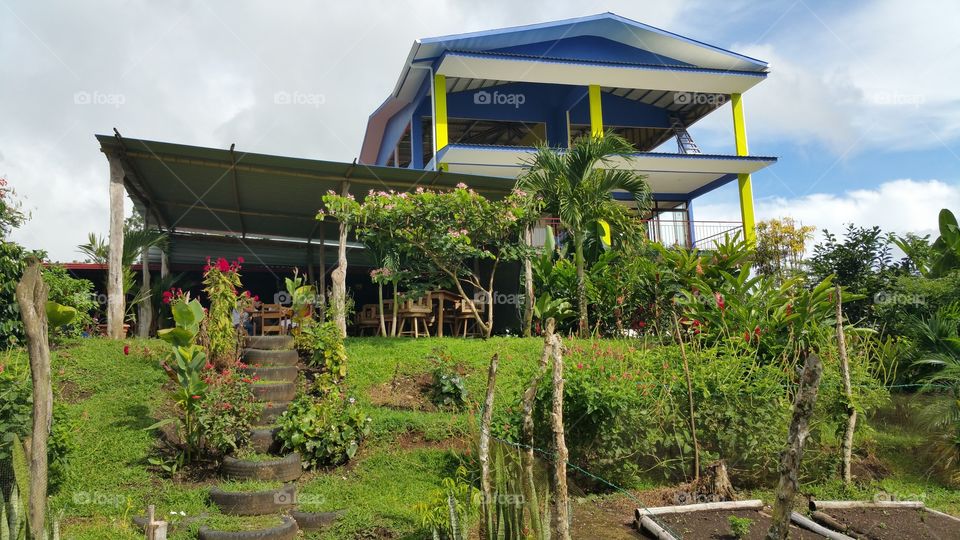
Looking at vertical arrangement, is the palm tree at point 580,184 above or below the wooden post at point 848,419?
above

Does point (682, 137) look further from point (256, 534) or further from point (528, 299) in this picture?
point (256, 534)

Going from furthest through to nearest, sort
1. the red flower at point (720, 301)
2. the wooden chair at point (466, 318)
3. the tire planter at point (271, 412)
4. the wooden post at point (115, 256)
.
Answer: the wooden chair at point (466, 318), the wooden post at point (115, 256), the red flower at point (720, 301), the tire planter at point (271, 412)

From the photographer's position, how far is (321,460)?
7.07m

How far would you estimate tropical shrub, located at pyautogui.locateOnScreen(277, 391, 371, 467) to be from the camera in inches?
275

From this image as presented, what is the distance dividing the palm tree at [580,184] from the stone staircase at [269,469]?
212 inches

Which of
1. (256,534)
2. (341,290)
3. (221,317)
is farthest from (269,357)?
(256,534)

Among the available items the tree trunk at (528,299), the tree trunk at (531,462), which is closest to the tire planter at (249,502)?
the tree trunk at (531,462)

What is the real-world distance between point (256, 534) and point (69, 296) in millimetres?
6617

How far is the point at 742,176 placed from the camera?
20.2 meters

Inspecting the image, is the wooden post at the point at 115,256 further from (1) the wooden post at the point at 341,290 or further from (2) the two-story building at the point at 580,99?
(2) the two-story building at the point at 580,99

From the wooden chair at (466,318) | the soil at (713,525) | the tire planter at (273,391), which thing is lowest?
the soil at (713,525)

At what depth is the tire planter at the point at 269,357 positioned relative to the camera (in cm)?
936

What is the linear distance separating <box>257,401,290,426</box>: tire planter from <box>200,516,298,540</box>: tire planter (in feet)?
7.88

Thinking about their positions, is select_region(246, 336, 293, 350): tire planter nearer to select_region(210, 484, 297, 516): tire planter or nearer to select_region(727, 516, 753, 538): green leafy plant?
select_region(210, 484, 297, 516): tire planter
